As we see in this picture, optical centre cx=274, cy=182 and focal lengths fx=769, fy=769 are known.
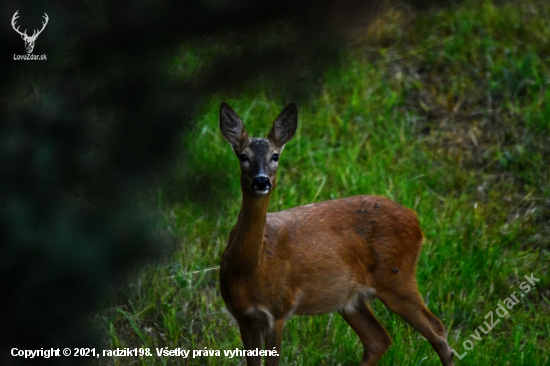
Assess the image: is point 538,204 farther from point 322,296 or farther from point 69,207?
point 69,207

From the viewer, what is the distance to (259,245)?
12.0 feet

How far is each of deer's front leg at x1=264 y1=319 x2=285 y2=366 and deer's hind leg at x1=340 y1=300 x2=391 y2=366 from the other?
2.34 feet

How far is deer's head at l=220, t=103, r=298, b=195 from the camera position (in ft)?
11.1

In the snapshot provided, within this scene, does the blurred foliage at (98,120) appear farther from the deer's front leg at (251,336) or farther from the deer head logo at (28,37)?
the deer's front leg at (251,336)

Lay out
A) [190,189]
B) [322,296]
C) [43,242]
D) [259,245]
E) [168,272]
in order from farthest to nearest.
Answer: [168,272]
[322,296]
[259,245]
[190,189]
[43,242]

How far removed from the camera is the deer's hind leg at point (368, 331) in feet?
14.3

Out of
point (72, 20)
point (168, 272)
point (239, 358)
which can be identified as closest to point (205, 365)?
point (239, 358)

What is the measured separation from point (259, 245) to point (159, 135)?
160 centimetres

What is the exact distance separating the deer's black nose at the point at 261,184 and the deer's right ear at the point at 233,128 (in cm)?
30

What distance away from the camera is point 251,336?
3.79 m

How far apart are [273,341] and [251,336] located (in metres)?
0.14

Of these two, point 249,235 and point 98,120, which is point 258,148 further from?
point 98,120

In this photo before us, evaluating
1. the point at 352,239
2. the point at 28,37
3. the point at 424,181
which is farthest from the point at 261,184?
the point at 424,181

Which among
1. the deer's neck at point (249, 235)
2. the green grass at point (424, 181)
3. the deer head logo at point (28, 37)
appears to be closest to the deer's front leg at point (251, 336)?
the deer's neck at point (249, 235)
